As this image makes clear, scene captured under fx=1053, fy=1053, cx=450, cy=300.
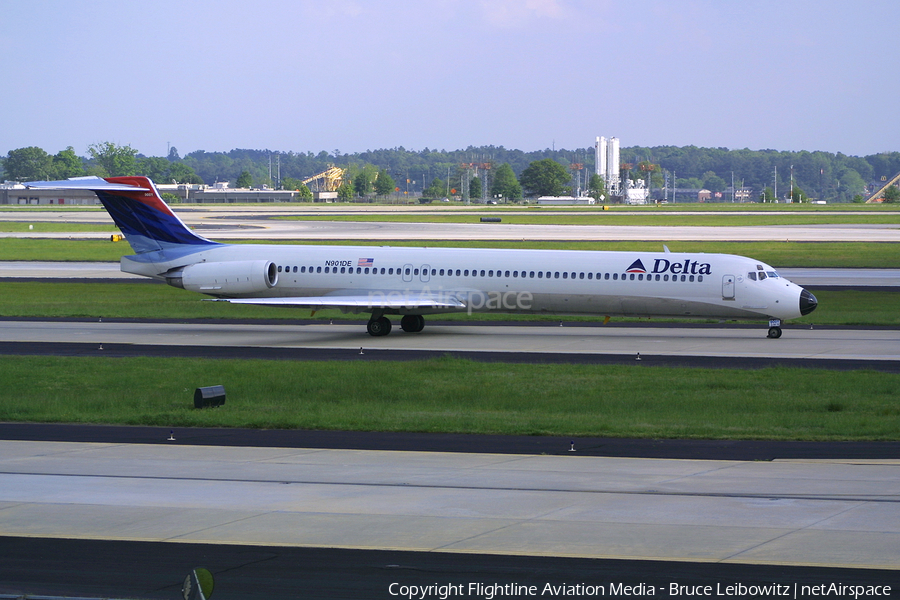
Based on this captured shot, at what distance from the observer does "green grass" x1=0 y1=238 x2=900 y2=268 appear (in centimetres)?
7069

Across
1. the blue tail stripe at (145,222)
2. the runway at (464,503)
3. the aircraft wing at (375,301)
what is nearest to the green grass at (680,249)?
the blue tail stripe at (145,222)

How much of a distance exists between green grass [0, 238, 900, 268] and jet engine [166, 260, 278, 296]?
1447 inches

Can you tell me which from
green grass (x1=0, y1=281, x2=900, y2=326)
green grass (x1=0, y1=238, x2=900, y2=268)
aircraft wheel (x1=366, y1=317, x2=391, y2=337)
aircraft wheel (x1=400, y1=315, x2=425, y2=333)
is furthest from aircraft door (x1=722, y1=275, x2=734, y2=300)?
green grass (x1=0, y1=238, x2=900, y2=268)

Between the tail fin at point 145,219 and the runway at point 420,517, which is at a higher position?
the tail fin at point 145,219

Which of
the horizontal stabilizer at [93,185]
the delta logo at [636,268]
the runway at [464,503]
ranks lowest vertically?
the runway at [464,503]

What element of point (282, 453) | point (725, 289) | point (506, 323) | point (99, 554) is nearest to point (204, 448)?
point (282, 453)

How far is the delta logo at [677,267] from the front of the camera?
34625mm

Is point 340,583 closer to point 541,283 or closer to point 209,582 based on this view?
point 209,582

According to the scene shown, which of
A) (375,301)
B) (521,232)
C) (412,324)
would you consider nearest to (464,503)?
(375,301)

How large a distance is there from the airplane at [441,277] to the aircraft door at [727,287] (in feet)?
0.11

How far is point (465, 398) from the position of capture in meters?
23.9

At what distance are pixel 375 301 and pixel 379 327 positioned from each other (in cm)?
118

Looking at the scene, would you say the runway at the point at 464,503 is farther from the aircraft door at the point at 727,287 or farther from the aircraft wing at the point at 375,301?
the aircraft door at the point at 727,287

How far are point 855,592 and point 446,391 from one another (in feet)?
48.5
